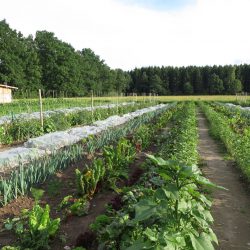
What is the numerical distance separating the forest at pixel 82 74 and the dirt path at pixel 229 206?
3031cm

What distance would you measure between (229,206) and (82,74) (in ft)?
218

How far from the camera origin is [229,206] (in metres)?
5.70

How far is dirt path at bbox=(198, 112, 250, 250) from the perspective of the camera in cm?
450

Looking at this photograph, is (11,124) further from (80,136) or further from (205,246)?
(205,246)

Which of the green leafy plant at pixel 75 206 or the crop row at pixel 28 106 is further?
the crop row at pixel 28 106

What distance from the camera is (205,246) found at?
2.42 meters

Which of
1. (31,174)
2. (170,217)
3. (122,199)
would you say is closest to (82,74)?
(31,174)

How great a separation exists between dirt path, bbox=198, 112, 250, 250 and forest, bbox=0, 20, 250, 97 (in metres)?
30.3

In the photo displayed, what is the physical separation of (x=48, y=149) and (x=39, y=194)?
3325 mm

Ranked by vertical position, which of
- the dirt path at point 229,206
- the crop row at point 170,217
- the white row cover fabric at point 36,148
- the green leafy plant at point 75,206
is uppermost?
the crop row at point 170,217

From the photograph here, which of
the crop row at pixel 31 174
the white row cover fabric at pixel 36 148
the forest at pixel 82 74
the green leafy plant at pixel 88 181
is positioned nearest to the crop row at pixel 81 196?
the green leafy plant at pixel 88 181

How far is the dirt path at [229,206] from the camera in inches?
177

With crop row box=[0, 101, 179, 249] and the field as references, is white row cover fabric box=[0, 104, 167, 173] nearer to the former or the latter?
the field

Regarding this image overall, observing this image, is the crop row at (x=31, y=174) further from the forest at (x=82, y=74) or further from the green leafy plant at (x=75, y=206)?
the forest at (x=82, y=74)
